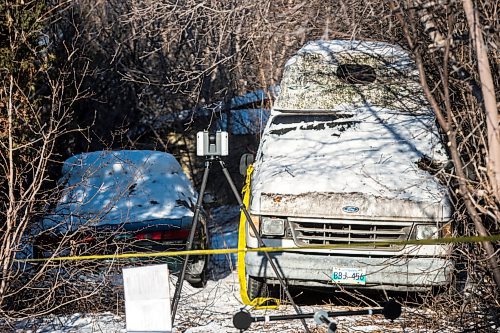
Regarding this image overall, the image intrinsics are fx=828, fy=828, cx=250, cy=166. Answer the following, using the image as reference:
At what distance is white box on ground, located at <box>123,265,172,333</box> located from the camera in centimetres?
593

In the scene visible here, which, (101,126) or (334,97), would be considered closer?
(334,97)

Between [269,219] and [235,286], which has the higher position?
[269,219]

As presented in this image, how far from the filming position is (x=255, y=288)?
8.05 meters

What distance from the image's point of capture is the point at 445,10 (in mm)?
5590

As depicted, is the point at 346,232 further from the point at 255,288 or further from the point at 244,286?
the point at 244,286

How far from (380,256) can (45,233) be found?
10.4 feet

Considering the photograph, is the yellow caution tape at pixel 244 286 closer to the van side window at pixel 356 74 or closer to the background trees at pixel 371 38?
the background trees at pixel 371 38

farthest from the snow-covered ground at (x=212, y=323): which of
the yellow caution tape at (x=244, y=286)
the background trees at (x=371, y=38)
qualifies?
the background trees at (x=371, y=38)

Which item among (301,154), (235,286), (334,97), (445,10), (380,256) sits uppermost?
(445,10)

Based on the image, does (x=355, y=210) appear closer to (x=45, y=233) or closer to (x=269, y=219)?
(x=269, y=219)

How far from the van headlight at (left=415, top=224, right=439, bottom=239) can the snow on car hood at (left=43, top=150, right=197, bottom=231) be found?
3008 mm

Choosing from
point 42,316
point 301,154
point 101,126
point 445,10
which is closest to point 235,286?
point 301,154

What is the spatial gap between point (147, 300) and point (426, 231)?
275cm

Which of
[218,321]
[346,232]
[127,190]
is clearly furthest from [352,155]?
[127,190]
